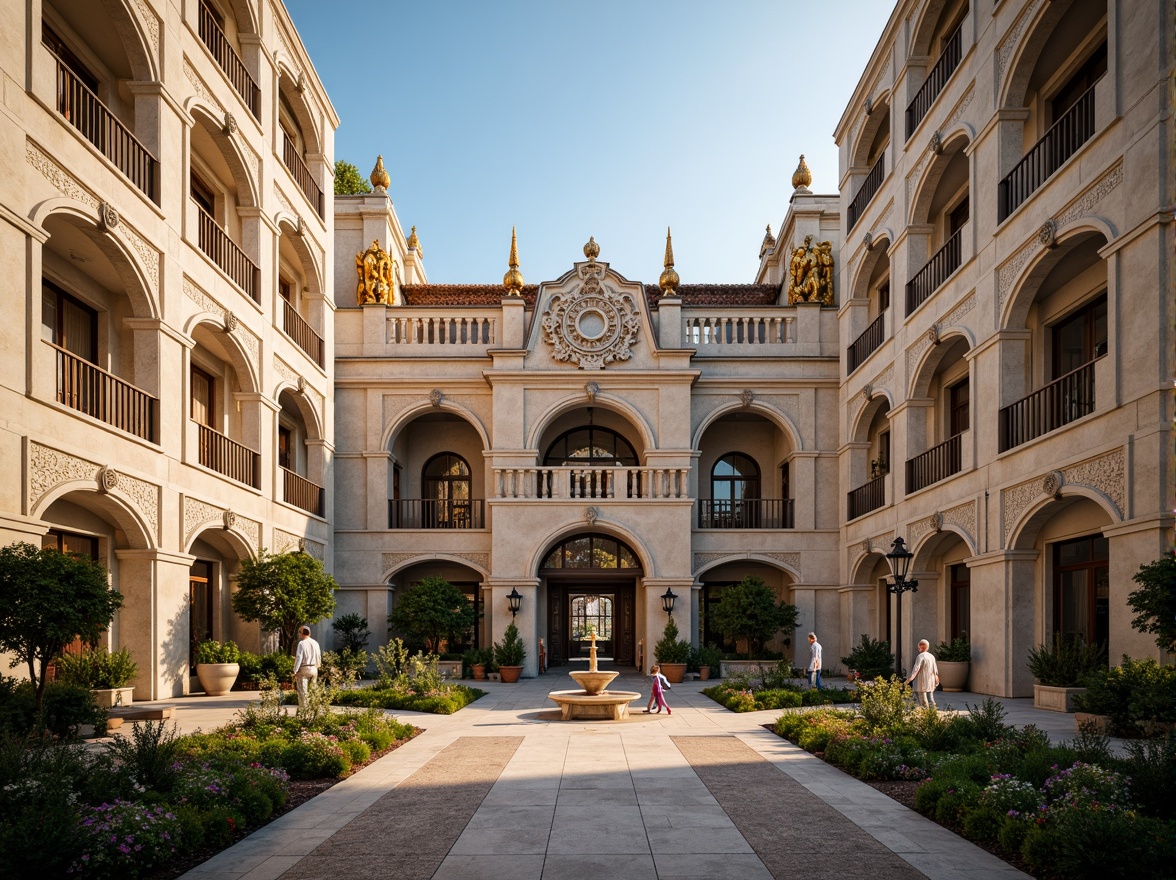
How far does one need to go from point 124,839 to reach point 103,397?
33.1ft

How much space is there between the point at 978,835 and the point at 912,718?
13.6 ft

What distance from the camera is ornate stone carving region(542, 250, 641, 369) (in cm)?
2678

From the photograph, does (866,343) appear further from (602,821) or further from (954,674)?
(602,821)

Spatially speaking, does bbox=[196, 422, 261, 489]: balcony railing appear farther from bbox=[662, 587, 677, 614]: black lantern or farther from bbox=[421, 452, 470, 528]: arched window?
bbox=[662, 587, 677, 614]: black lantern

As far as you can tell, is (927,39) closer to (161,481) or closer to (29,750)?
(161,481)

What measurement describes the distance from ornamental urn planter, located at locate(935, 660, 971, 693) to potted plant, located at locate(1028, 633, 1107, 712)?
294 centimetres

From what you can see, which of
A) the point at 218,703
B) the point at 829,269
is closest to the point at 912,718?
the point at 218,703

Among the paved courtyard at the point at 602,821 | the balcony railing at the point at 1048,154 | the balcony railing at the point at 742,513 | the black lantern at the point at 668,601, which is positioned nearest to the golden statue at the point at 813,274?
the balcony railing at the point at 742,513

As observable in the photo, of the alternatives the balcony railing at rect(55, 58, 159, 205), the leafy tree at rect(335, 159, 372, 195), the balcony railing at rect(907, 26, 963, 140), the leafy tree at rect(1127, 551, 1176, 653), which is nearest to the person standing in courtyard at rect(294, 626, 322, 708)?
the balcony railing at rect(55, 58, 159, 205)

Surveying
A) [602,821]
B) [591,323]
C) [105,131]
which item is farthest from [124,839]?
[591,323]

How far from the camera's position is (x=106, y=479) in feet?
47.1

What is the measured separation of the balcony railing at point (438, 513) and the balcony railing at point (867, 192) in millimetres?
13671

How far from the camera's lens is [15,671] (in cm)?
1329

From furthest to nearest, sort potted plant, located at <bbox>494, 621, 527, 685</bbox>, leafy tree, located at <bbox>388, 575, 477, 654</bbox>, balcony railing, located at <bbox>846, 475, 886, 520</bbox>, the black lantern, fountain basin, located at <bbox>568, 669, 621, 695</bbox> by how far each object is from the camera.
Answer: the black lantern, leafy tree, located at <bbox>388, 575, 477, 654</bbox>, potted plant, located at <bbox>494, 621, 527, 685</bbox>, balcony railing, located at <bbox>846, 475, 886, 520</bbox>, fountain basin, located at <bbox>568, 669, 621, 695</bbox>
